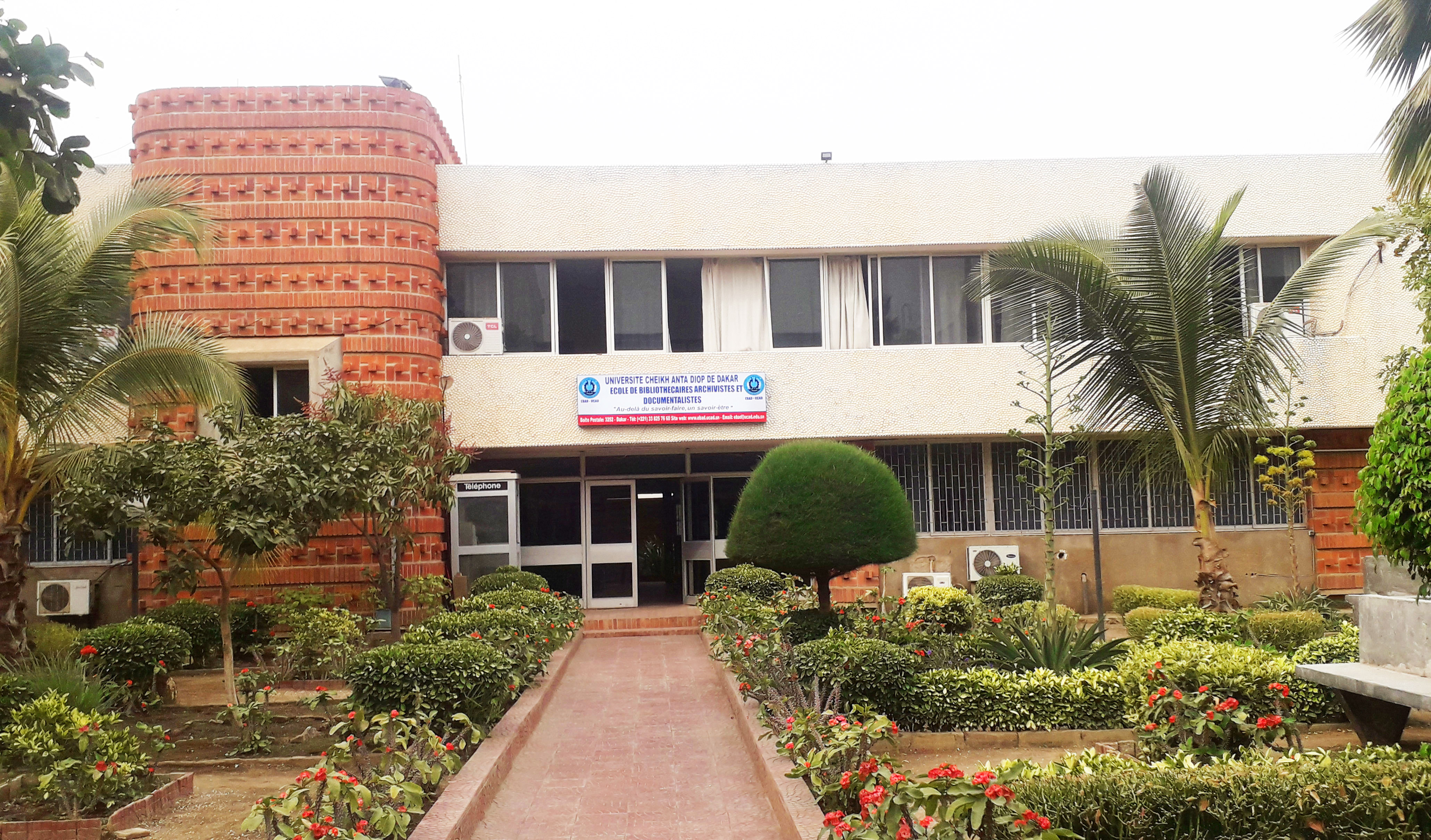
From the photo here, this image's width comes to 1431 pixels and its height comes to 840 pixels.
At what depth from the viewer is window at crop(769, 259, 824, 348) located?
53.1ft

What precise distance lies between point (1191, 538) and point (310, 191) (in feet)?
44.7

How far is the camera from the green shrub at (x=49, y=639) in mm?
10414

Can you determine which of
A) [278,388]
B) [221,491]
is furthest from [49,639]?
[278,388]

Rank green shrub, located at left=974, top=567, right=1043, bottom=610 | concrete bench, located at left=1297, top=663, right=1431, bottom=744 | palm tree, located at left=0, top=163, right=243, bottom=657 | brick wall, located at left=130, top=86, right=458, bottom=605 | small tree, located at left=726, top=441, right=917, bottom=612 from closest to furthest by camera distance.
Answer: concrete bench, located at left=1297, top=663, right=1431, bottom=744 < palm tree, located at left=0, top=163, right=243, bottom=657 < small tree, located at left=726, top=441, right=917, bottom=612 < brick wall, located at left=130, top=86, right=458, bottom=605 < green shrub, located at left=974, top=567, right=1043, bottom=610

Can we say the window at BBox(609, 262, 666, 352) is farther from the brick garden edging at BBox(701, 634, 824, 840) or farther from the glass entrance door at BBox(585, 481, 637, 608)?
the brick garden edging at BBox(701, 634, 824, 840)

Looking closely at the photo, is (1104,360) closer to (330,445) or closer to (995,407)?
(995,407)

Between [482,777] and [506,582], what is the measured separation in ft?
24.5

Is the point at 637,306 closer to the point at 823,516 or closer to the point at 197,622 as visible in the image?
the point at 823,516

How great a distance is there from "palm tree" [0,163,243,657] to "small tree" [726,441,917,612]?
5.54 metres

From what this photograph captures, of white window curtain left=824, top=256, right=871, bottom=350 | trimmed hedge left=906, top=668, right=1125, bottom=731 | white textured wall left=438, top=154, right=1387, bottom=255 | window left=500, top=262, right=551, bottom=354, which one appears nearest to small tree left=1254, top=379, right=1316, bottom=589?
white textured wall left=438, top=154, right=1387, bottom=255

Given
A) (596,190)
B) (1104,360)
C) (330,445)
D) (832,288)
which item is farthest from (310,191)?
(1104,360)

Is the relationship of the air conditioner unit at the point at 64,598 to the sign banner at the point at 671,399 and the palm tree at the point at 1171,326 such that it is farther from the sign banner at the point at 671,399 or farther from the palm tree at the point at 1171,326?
the palm tree at the point at 1171,326

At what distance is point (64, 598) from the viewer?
Answer: 1468 cm

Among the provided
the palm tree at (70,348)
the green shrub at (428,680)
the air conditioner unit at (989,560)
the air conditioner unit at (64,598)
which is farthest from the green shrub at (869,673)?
the air conditioner unit at (64,598)
